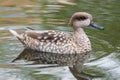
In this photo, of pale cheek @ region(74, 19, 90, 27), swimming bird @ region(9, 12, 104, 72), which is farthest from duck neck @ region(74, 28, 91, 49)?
pale cheek @ region(74, 19, 90, 27)

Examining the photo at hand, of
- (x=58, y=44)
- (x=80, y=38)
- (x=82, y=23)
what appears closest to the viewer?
(x=58, y=44)

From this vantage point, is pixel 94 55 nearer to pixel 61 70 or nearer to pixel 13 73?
pixel 61 70

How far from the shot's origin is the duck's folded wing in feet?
32.3

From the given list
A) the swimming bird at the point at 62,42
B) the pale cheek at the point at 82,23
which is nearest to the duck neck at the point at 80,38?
the swimming bird at the point at 62,42

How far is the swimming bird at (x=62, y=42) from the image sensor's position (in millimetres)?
9812

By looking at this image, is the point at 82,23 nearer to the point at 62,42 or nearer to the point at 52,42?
the point at 62,42

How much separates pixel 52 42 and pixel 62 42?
0.58 ft

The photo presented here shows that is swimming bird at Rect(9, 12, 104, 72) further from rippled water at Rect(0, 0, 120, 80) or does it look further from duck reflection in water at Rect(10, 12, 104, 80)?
rippled water at Rect(0, 0, 120, 80)

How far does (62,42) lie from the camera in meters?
9.87

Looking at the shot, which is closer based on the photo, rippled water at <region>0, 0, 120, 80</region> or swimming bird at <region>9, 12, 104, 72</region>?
rippled water at <region>0, 0, 120, 80</region>

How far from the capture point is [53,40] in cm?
985

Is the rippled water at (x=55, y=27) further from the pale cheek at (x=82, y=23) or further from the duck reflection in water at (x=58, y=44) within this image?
the pale cheek at (x=82, y=23)

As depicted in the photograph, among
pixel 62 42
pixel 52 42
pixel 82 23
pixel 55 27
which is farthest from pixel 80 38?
pixel 55 27

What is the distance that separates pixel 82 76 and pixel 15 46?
5.62 feet
